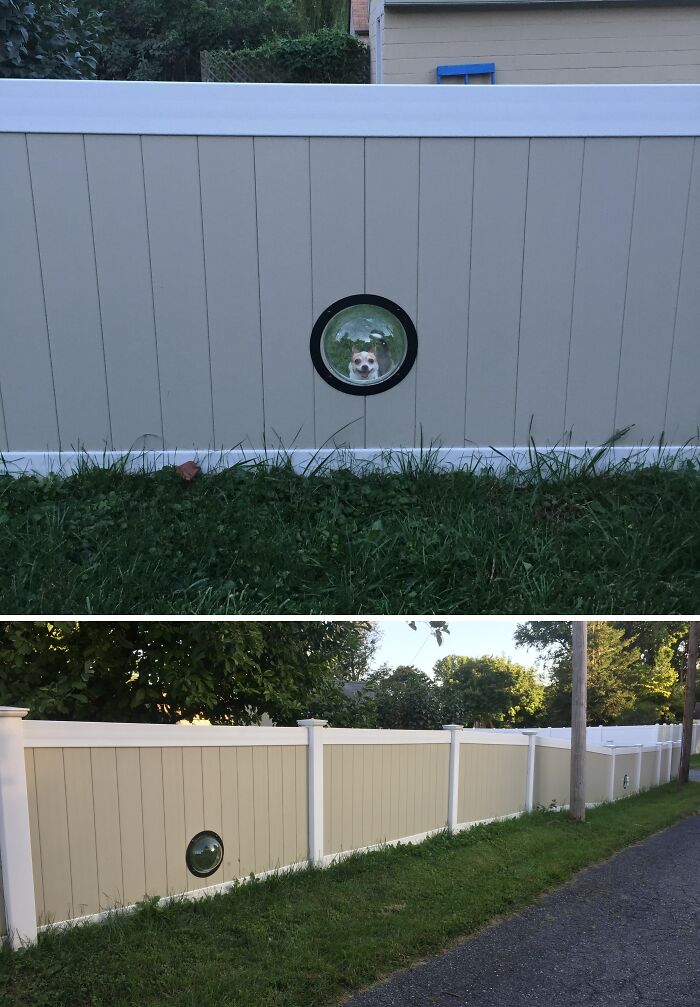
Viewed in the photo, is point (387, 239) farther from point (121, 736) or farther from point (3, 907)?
point (3, 907)

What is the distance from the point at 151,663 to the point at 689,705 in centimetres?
331

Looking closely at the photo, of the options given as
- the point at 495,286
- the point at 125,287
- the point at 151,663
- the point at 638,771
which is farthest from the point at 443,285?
the point at 638,771

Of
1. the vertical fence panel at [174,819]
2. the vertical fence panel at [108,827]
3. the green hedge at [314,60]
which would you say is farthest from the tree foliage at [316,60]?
the vertical fence panel at [108,827]

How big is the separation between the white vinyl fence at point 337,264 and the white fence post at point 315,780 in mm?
2381

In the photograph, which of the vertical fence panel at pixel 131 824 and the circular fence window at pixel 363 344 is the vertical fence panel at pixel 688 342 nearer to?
the circular fence window at pixel 363 344

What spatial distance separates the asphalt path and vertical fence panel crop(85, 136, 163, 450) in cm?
282

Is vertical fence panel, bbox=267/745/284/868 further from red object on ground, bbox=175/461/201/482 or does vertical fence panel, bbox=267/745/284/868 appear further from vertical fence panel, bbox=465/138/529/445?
vertical fence panel, bbox=465/138/529/445

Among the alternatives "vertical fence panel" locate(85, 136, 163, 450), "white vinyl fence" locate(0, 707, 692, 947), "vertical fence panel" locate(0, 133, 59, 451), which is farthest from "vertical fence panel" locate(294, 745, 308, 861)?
"vertical fence panel" locate(0, 133, 59, 451)

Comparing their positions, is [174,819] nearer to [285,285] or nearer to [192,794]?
[192,794]

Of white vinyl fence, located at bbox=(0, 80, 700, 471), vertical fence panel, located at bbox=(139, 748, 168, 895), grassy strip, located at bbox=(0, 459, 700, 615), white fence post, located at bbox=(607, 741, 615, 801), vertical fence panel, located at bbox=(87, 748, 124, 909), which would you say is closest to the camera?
grassy strip, located at bbox=(0, 459, 700, 615)

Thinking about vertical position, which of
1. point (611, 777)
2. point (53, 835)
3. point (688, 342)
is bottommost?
point (611, 777)

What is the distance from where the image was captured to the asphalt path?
3074 millimetres

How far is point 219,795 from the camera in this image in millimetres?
4180

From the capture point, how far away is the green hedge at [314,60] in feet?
40.8
